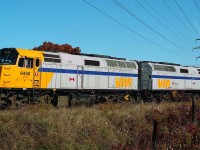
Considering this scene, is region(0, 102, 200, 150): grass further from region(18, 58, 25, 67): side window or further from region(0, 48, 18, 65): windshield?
region(0, 48, 18, 65): windshield

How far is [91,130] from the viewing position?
45.8ft

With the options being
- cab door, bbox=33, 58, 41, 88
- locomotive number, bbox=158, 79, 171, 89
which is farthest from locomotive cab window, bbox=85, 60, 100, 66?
locomotive number, bbox=158, 79, 171, 89

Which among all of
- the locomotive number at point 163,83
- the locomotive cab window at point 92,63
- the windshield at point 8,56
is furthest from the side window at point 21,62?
the locomotive number at point 163,83

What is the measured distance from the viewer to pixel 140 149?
12.5m

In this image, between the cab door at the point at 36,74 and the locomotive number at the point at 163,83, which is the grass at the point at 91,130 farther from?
the locomotive number at the point at 163,83

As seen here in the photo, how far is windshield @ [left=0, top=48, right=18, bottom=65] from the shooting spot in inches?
867

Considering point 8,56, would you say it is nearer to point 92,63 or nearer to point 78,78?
point 78,78

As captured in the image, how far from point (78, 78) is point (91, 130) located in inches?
496

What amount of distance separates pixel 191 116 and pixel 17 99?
10.7 meters

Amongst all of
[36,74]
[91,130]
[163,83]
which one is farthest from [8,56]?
[163,83]

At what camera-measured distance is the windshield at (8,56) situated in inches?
867

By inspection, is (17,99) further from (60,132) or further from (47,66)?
(60,132)

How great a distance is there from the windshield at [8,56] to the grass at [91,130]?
6.27 metres

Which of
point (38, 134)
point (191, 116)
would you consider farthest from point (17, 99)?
point (191, 116)
